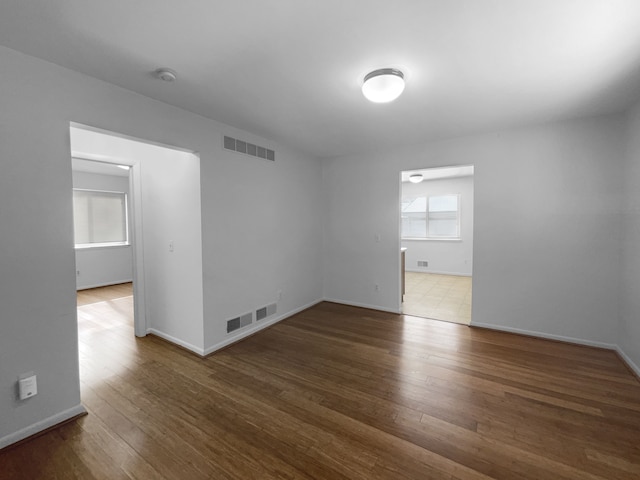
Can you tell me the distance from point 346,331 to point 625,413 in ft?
8.22

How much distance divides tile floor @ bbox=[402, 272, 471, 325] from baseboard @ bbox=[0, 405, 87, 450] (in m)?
3.95

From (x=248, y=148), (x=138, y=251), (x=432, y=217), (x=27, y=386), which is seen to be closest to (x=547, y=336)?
(x=248, y=148)

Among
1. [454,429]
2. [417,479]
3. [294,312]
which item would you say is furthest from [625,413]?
[294,312]

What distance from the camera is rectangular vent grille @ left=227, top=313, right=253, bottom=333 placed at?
3.23 metres

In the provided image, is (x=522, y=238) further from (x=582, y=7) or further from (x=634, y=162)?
(x=582, y=7)

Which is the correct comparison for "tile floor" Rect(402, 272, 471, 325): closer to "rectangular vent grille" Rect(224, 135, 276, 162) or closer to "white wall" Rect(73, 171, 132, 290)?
"rectangular vent grille" Rect(224, 135, 276, 162)

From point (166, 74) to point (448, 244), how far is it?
7.26 m

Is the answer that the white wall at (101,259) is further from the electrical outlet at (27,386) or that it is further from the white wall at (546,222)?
the white wall at (546,222)

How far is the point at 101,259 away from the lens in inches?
247

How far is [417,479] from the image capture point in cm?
148

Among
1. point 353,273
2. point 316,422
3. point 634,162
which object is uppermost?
point 634,162

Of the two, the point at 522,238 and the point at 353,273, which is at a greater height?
the point at 522,238

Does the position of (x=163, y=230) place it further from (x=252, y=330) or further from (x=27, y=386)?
(x=27, y=386)

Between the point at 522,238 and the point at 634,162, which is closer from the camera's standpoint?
the point at 634,162
